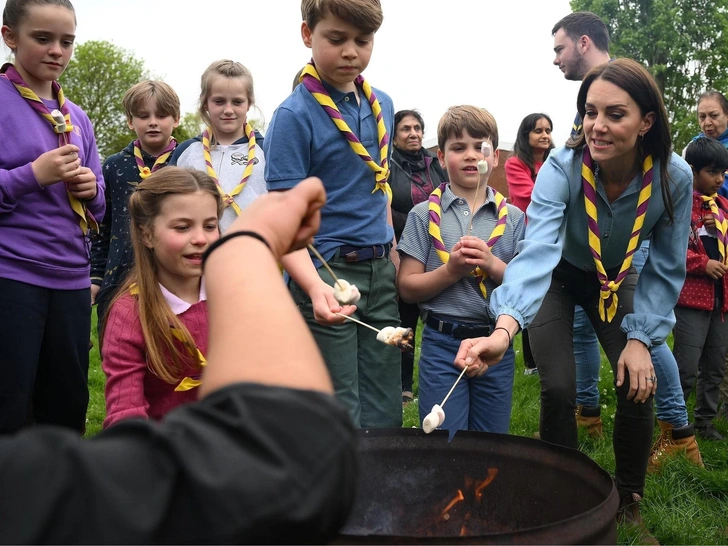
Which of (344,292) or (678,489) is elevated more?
(344,292)

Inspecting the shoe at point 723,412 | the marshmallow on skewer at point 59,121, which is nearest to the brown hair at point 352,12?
the marshmallow on skewer at point 59,121

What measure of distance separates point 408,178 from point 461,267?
2.46m

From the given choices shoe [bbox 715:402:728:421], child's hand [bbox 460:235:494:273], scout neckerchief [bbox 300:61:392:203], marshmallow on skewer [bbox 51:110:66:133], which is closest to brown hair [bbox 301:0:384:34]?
scout neckerchief [bbox 300:61:392:203]

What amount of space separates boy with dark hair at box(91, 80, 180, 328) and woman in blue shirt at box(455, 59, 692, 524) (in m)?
2.40

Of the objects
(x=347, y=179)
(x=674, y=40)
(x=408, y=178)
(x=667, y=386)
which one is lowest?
(x=667, y=386)

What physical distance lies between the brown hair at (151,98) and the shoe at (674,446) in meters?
3.36

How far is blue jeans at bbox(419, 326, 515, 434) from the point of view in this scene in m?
3.48

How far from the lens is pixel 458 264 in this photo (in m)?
3.33

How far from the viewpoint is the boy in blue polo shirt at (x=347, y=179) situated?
303 centimetres

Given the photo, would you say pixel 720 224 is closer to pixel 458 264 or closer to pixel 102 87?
pixel 458 264

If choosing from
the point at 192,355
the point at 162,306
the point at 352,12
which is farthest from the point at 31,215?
the point at 352,12

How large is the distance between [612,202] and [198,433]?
2.94 m

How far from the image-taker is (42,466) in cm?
74

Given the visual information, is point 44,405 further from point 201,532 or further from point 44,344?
point 201,532
